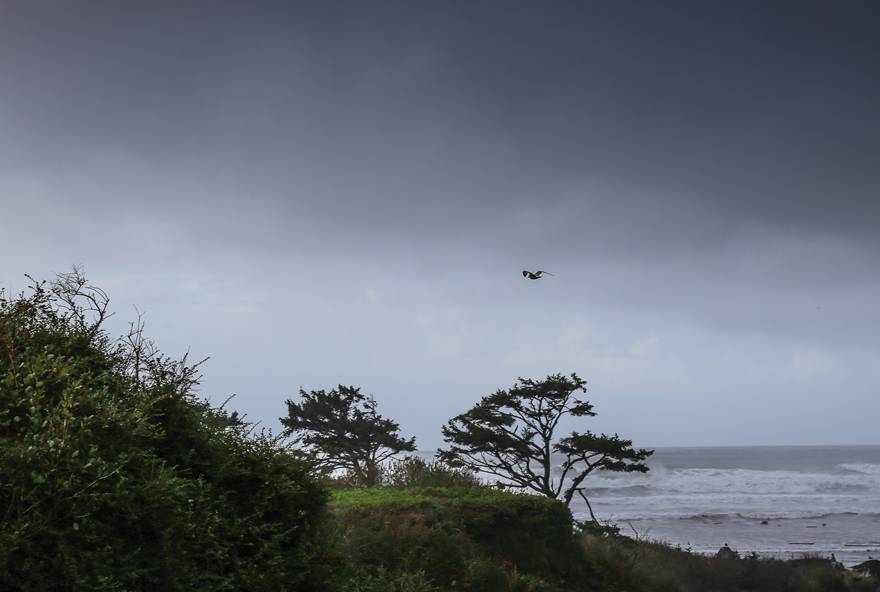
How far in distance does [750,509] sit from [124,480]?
188ft

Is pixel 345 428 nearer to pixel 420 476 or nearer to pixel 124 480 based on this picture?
pixel 420 476

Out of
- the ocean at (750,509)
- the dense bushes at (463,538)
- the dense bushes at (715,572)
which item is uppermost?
the dense bushes at (463,538)

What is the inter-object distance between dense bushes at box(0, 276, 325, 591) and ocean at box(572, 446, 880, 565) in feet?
78.9

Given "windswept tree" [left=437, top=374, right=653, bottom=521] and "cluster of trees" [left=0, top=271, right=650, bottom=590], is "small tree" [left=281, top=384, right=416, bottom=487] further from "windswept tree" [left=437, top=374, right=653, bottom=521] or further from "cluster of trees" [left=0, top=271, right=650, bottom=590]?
"cluster of trees" [left=0, top=271, right=650, bottom=590]

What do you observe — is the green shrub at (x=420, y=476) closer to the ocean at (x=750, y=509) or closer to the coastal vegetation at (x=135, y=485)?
the coastal vegetation at (x=135, y=485)

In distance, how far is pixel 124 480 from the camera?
4.67m

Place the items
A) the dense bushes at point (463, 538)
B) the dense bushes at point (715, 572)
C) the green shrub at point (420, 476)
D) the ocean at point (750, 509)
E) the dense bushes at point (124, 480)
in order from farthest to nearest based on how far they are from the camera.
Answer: the ocean at point (750, 509) → the green shrub at point (420, 476) → the dense bushes at point (715, 572) → the dense bushes at point (463, 538) → the dense bushes at point (124, 480)

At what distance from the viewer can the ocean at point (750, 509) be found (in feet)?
117

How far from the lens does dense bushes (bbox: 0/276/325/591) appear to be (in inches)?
169

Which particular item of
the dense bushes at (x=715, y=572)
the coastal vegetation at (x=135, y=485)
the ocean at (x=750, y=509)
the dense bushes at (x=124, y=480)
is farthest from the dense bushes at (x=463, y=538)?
the ocean at (x=750, y=509)

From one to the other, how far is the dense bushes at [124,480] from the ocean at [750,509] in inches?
947

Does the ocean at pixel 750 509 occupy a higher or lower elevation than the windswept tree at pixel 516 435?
lower

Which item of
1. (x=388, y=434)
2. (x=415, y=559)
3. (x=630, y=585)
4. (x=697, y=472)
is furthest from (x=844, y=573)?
(x=697, y=472)

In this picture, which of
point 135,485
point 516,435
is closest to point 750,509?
point 516,435
